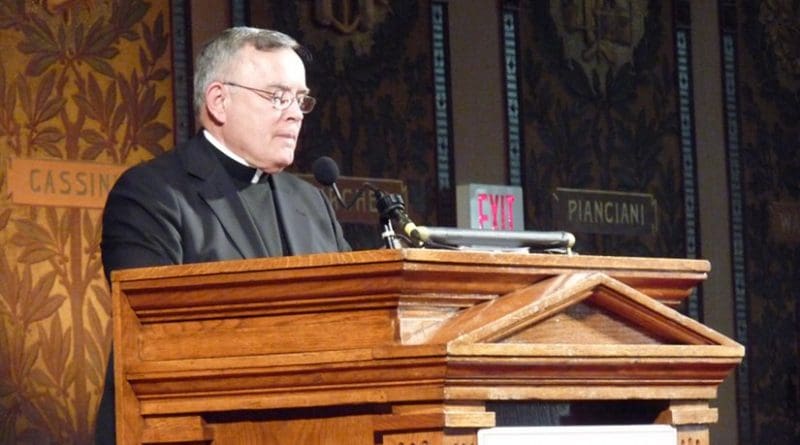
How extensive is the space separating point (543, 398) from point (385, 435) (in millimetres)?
197

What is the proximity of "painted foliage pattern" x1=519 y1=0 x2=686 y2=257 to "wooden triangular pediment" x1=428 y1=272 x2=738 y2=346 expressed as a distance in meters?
4.21

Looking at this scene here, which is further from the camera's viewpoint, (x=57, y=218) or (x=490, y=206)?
(x=490, y=206)

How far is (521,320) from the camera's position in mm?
2045

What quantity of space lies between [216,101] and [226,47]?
0.29ft

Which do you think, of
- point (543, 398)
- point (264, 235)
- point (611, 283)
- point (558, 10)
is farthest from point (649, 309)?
point (558, 10)

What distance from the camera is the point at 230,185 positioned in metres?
2.69

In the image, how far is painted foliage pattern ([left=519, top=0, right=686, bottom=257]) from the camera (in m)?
6.54

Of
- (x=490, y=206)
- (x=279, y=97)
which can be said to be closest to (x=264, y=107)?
(x=279, y=97)

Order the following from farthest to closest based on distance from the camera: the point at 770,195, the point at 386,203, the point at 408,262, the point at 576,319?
the point at 770,195
the point at 386,203
the point at 576,319
the point at 408,262

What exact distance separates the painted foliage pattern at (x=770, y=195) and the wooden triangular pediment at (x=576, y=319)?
5179mm

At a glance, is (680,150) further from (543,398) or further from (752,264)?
(543,398)

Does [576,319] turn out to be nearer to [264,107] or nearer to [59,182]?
[264,107]

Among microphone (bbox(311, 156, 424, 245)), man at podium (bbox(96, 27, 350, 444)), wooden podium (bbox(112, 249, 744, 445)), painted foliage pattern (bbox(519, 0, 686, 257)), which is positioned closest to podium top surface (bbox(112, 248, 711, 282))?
wooden podium (bbox(112, 249, 744, 445))

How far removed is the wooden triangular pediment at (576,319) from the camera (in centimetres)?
203
